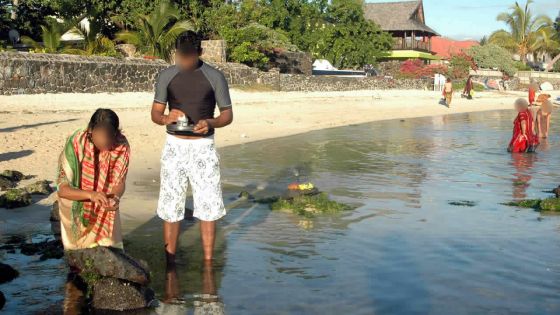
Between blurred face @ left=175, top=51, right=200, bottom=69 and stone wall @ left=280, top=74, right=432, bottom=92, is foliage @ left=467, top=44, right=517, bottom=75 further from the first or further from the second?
blurred face @ left=175, top=51, right=200, bottom=69

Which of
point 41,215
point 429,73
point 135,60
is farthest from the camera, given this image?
point 429,73

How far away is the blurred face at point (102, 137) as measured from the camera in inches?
198

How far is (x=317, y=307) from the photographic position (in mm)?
5227

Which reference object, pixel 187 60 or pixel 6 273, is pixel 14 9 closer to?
pixel 6 273

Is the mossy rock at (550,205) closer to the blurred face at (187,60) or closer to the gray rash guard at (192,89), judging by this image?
the gray rash guard at (192,89)

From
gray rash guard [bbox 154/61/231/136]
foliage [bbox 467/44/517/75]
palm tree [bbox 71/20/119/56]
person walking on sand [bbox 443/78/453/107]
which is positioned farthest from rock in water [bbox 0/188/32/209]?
foliage [bbox 467/44/517/75]

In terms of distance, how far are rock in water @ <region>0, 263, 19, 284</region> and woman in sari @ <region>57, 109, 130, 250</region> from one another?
2.20ft

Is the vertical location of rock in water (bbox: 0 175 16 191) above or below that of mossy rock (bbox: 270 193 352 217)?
above

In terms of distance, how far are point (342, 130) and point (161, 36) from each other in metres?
9.58

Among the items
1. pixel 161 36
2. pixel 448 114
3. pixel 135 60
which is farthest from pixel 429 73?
pixel 135 60

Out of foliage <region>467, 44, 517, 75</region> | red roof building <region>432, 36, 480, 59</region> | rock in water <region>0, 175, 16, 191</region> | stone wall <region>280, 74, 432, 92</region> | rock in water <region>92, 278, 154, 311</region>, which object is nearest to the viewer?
rock in water <region>92, 278, 154, 311</region>

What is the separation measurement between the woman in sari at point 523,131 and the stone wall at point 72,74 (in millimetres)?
12532

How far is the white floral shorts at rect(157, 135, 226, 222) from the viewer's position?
18.3 feet

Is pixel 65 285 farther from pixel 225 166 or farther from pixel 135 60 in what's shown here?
pixel 135 60
